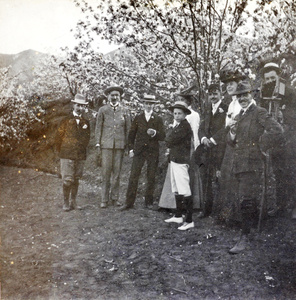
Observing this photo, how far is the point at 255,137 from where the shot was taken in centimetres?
363

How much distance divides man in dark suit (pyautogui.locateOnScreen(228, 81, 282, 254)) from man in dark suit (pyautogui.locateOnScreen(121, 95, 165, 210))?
1.59 metres

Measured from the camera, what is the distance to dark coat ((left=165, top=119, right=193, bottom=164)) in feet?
14.0

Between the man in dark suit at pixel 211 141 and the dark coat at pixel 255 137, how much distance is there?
0.65 m

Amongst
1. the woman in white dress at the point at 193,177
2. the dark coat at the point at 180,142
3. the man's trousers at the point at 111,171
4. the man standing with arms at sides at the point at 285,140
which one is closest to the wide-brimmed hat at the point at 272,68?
the man standing with arms at sides at the point at 285,140

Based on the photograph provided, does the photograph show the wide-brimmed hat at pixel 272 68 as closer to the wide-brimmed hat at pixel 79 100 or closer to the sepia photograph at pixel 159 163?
the sepia photograph at pixel 159 163

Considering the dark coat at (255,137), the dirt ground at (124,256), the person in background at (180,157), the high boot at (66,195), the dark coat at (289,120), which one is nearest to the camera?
the dirt ground at (124,256)

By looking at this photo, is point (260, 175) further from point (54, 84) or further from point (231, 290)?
point (54, 84)

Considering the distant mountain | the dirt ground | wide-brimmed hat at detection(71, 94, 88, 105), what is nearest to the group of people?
wide-brimmed hat at detection(71, 94, 88, 105)

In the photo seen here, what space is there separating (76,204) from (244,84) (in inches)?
120

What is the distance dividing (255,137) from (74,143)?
280cm

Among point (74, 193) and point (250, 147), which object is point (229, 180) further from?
point (74, 193)

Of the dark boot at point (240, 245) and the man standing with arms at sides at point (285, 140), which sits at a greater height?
the man standing with arms at sides at point (285, 140)

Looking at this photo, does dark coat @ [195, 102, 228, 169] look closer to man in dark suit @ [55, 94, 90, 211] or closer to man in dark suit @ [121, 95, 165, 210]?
man in dark suit @ [121, 95, 165, 210]

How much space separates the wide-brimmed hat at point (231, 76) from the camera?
432cm
